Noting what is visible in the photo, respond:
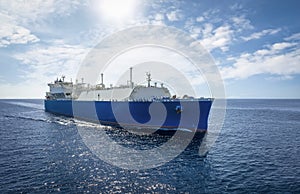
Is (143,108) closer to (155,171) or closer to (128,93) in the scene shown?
(128,93)

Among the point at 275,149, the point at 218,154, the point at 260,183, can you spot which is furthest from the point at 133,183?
the point at 275,149

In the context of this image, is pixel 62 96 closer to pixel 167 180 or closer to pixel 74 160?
pixel 74 160

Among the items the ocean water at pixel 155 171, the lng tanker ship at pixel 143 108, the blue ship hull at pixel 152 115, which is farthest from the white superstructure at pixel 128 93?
the ocean water at pixel 155 171

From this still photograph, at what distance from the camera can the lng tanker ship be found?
37719 millimetres

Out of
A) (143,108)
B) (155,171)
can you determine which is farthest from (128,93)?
(155,171)

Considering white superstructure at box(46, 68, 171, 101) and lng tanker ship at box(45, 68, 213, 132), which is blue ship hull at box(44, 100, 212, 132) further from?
white superstructure at box(46, 68, 171, 101)

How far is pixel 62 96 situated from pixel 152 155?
2678 inches

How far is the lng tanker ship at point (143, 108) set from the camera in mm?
37719

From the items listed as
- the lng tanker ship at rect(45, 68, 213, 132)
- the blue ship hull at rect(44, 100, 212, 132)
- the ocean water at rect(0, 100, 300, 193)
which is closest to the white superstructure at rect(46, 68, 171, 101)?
the lng tanker ship at rect(45, 68, 213, 132)

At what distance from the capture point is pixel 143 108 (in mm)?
40188

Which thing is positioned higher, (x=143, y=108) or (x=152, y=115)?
(x=143, y=108)

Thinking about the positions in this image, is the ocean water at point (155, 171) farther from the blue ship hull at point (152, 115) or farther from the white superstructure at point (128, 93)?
the white superstructure at point (128, 93)

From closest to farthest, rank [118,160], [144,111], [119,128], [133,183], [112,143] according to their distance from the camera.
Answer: [133,183]
[118,160]
[112,143]
[144,111]
[119,128]

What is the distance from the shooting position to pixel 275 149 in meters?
29.4
